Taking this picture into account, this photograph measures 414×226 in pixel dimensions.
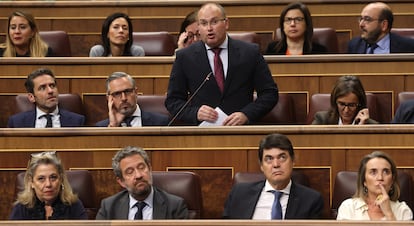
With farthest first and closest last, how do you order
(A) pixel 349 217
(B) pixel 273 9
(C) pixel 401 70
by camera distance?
(B) pixel 273 9 → (C) pixel 401 70 → (A) pixel 349 217

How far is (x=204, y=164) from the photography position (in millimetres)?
3000

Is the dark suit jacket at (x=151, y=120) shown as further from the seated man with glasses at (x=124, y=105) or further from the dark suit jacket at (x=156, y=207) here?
the dark suit jacket at (x=156, y=207)

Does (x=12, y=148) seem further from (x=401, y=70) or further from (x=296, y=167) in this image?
(x=401, y=70)

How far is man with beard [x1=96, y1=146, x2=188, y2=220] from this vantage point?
2730 millimetres

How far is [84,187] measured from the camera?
2.87 m

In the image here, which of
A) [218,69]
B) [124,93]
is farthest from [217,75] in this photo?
[124,93]

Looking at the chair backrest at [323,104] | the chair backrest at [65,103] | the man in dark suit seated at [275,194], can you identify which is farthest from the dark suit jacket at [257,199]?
the chair backrest at [65,103]

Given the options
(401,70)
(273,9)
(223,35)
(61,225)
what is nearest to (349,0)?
(273,9)

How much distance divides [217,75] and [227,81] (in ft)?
0.13

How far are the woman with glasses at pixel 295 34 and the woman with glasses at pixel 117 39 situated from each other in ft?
1.51

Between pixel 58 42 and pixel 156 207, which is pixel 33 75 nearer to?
pixel 58 42

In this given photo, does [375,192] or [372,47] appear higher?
[372,47]

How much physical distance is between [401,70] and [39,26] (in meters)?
1.42

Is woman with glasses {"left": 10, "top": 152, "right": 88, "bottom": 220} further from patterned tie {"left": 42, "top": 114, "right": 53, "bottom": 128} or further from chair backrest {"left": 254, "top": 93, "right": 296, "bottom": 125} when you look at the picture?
chair backrest {"left": 254, "top": 93, "right": 296, "bottom": 125}
